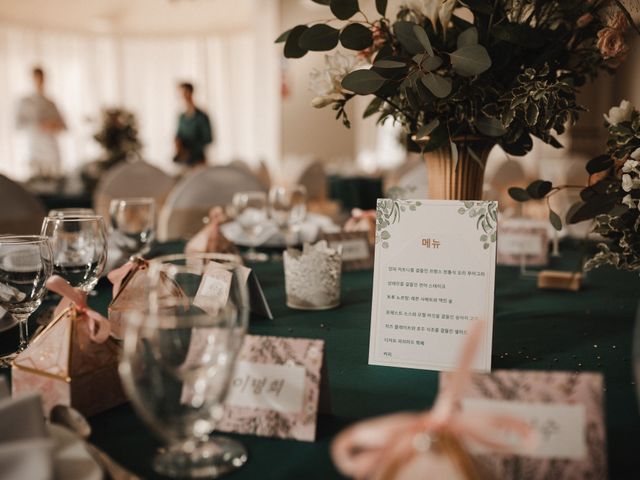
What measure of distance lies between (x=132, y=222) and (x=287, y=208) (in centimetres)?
50

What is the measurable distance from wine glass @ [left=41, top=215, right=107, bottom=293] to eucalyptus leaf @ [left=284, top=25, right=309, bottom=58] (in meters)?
0.42

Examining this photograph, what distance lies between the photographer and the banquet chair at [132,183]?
317 centimetres

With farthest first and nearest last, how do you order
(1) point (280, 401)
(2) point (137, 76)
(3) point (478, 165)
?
1. (2) point (137, 76)
2. (3) point (478, 165)
3. (1) point (280, 401)

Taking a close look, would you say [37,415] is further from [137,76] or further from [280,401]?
[137,76]

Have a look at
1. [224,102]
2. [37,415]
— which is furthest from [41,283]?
[224,102]

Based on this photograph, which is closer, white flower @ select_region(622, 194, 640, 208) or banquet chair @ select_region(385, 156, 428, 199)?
white flower @ select_region(622, 194, 640, 208)

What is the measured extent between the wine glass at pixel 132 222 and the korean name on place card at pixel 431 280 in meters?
0.72

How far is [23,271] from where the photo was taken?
90 cm

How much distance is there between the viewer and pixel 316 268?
126 centimetres

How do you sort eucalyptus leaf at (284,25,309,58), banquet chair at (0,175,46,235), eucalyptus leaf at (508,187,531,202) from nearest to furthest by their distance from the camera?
eucalyptus leaf at (284,25,309,58)
eucalyptus leaf at (508,187,531,202)
banquet chair at (0,175,46,235)

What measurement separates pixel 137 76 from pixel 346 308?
1258 cm

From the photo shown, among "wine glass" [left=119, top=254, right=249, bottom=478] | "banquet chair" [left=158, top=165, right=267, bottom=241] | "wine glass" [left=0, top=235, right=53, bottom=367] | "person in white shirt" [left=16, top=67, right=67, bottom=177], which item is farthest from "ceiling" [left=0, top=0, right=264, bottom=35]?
"wine glass" [left=119, top=254, right=249, bottom=478]

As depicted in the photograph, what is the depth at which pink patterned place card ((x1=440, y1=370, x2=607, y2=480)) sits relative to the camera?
59 centimetres

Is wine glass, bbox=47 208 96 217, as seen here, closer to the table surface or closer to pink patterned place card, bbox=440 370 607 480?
the table surface
